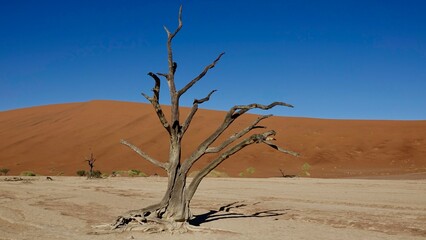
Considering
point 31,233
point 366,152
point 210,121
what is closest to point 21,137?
point 210,121

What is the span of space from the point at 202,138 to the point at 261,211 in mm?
32910

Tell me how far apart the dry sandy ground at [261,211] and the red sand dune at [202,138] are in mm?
11350

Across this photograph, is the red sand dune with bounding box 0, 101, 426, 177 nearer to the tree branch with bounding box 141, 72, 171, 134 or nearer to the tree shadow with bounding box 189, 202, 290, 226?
the tree shadow with bounding box 189, 202, 290, 226

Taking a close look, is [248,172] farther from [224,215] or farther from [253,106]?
[253,106]

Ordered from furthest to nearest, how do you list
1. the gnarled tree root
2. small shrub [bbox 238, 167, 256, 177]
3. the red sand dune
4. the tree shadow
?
the red sand dune, small shrub [bbox 238, 167, 256, 177], the tree shadow, the gnarled tree root

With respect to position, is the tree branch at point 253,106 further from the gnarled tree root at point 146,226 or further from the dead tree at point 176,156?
the gnarled tree root at point 146,226

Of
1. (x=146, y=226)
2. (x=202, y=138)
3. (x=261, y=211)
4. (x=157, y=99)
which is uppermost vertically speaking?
(x=202, y=138)

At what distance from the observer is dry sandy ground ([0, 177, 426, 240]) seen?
9.04 m

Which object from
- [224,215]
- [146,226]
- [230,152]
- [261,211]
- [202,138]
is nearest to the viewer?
[146,226]

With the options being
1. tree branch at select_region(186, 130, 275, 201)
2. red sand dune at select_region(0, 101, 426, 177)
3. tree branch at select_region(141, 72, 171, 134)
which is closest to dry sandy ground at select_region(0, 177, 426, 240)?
tree branch at select_region(186, 130, 275, 201)

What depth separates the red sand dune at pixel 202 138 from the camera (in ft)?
110

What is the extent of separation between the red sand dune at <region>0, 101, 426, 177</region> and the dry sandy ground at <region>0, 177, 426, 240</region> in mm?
11350

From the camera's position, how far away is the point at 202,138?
45.7 m

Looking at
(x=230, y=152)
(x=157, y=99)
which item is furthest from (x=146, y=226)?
(x=157, y=99)
